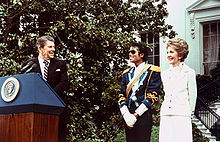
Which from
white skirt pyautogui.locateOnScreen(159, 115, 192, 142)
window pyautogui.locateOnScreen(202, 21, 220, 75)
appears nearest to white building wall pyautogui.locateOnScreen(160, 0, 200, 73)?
window pyautogui.locateOnScreen(202, 21, 220, 75)

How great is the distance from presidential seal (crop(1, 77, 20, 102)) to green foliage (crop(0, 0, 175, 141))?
16.9 feet

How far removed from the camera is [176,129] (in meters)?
4.31

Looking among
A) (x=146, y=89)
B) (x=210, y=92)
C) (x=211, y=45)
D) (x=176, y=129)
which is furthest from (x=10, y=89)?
(x=211, y=45)

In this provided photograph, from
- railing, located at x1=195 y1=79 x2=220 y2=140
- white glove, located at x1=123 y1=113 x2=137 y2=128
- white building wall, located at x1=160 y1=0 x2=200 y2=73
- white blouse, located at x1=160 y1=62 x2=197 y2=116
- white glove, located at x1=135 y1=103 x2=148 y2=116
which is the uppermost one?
white building wall, located at x1=160 y1=0 x2=200 y2=73

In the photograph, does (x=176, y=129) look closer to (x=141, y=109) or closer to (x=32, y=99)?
(x=141, y=109)

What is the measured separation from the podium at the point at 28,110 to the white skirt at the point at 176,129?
51.9 inches

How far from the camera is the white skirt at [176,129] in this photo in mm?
4301

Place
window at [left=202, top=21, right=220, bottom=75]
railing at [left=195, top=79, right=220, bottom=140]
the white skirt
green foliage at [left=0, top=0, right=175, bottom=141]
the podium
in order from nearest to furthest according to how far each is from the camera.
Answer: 1. the podium
2. the white skirt
3. green foliage at [left=0, top=0, right=175, bottom=141]
4. railing at [left=195, top=79, right=220, bottom=140]
5. window at [left=202, top=21, right=220, bottom=75]

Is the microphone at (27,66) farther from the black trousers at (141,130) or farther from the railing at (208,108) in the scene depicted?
→ the railing at (208,108)

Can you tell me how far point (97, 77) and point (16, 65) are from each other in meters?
2.27

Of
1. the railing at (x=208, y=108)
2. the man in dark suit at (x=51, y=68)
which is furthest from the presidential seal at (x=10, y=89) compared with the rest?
the railing at (x=208, y=108)

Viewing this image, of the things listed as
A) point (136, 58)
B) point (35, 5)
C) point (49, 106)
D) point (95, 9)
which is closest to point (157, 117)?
point (95, 9)

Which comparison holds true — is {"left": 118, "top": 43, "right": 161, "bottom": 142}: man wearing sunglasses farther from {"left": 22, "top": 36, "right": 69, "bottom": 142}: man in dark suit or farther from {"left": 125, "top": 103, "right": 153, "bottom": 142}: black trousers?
{"left": 22, "top": 36, "right": 69, "bottom": 142}: man in dark suit

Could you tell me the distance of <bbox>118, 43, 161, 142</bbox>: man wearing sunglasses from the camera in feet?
15.4
